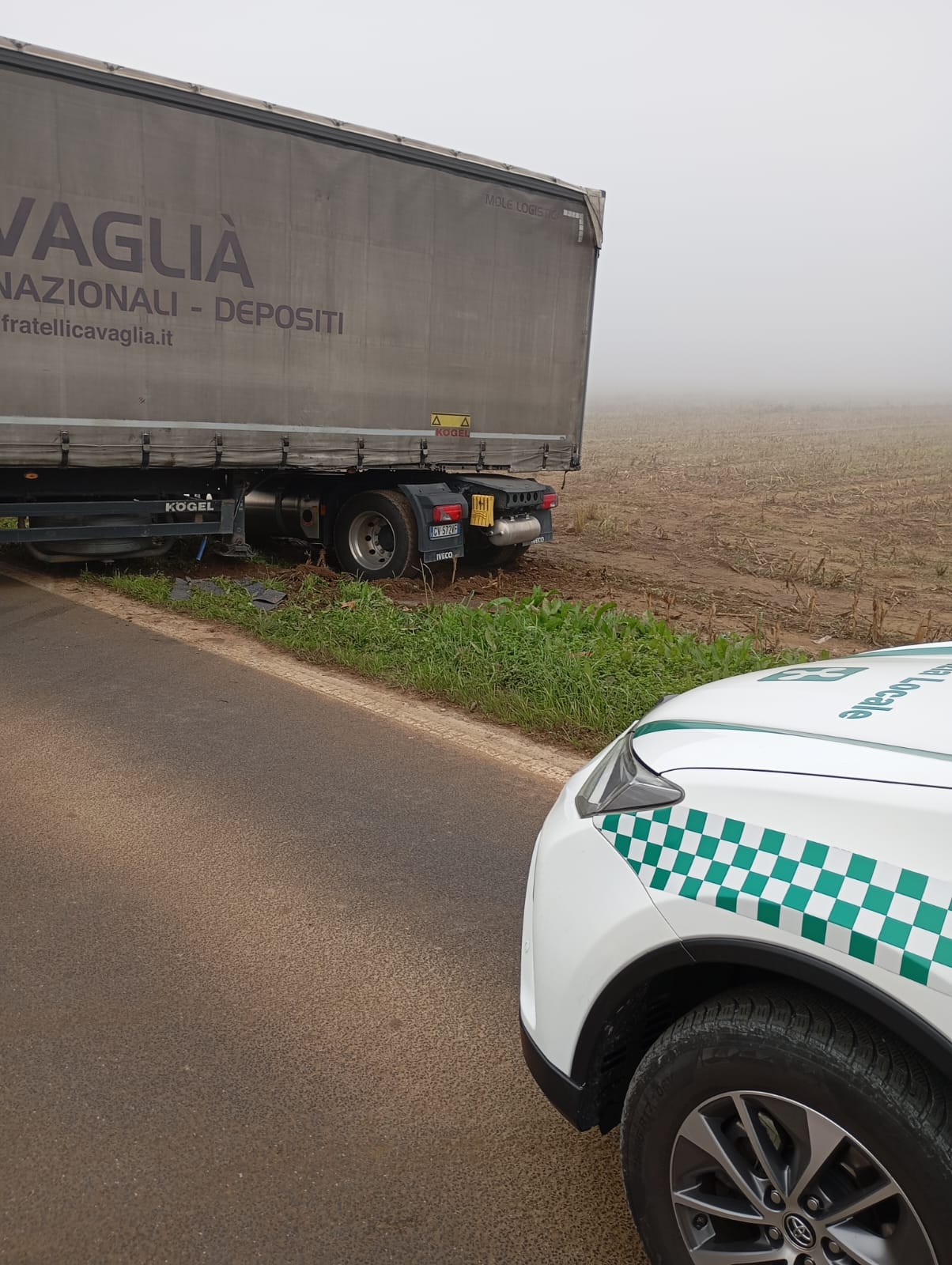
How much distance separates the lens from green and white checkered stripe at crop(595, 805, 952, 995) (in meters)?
1.74

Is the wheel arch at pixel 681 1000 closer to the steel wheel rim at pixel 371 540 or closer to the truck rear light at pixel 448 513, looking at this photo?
the truck rear light at pixel 448 513

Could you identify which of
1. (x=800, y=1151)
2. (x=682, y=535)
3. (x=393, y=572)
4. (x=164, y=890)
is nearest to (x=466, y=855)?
(x=164, y=890)

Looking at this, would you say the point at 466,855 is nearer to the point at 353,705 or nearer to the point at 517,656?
the point at 353,705

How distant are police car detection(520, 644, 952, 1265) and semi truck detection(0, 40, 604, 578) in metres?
7.50

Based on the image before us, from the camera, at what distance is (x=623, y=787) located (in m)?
2.32

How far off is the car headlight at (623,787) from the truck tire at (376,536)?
26.9 ft

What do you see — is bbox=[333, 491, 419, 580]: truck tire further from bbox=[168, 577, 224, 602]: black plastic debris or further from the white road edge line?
the white road edge line

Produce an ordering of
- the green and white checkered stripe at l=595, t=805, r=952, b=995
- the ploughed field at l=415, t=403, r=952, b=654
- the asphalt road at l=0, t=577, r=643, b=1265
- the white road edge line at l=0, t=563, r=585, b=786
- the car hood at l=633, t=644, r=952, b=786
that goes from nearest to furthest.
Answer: the green and white checkered stripe at l=595, t=805, r=952, b=995 → the car hood at l=633, t=644, r=952, b=786 → the asphalt road at l=0, t=577, r=643, b=1265 → the white road edge line at l=0, t=563, r=585, b=786 → the ploughed field at l=415, t=403, r=952, b=654

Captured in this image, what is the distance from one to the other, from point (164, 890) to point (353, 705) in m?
2.63

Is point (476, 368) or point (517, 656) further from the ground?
point (476, 368)

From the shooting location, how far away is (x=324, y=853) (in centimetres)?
450

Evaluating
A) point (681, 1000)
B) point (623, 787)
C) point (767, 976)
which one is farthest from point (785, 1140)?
point (623, 787)

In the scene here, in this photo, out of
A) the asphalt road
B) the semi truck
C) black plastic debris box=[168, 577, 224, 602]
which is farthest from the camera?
black plastic debris box=[168, 577, 224, 602]

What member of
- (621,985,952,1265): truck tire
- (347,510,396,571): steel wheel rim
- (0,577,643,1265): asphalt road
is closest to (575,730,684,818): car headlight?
(621,985,952,1265): truck tire
